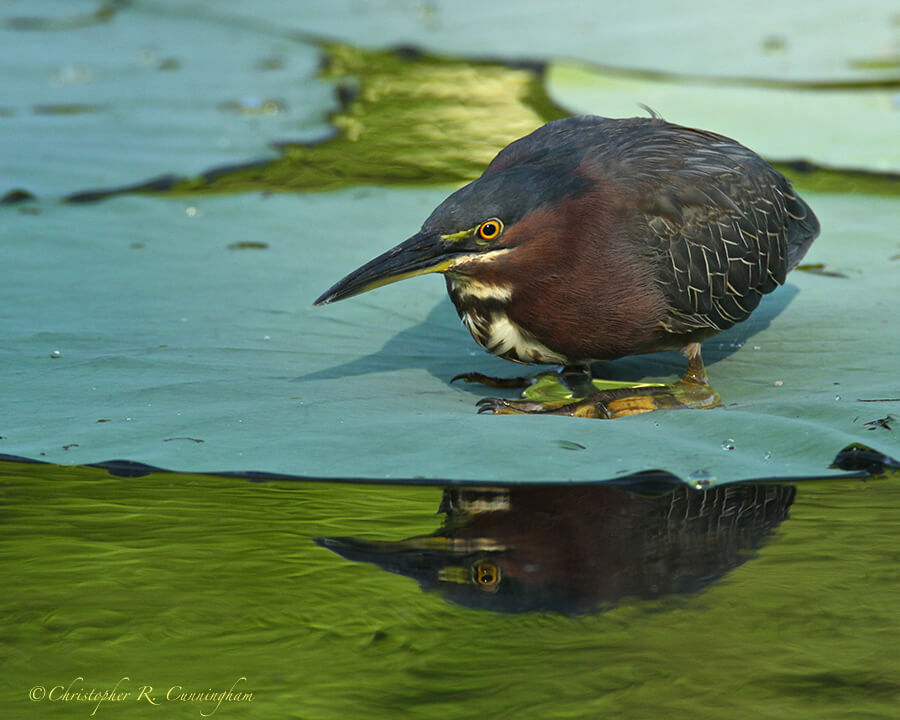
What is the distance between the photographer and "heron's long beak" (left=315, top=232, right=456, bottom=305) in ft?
14.5

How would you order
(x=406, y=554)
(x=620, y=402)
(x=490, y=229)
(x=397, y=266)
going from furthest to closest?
(x=620, y=402), (x=490, y=229), (x=397, y=266), (x=406, y=554)

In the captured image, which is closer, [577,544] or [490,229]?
[577,544]

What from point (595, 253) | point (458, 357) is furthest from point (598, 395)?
point (458, 357)

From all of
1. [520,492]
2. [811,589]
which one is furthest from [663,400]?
[811,589]

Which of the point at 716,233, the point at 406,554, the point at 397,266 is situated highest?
the point at 716,233

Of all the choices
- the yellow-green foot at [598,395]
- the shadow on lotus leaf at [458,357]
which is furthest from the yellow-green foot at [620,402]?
the shadow on lotus leaf at [458,357]

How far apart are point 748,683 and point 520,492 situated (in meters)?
1.21

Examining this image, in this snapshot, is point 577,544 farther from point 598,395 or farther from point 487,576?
point 598,395

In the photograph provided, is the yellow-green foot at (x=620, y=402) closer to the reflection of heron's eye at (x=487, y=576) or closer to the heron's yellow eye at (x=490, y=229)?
the heron's yellow eye at (x=490, y=229)

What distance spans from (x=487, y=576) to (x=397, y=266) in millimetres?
1440

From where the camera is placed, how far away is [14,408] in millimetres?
4305

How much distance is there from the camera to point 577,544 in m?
3.58

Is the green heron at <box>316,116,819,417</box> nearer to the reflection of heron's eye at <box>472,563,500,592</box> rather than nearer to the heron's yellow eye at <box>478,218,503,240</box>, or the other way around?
the heron's yellow eye at <box>478,218,503,240</box>

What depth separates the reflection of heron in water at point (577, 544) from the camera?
3.31m
